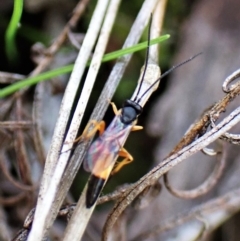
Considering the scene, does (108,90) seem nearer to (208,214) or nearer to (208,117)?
(208,117)

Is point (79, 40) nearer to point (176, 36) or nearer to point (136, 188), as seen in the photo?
point (176, 36)

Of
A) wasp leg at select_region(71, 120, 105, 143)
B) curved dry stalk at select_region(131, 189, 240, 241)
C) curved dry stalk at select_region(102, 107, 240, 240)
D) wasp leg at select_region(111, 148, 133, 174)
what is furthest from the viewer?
curved dry stalk at select_region(131, 189, 240, 241)

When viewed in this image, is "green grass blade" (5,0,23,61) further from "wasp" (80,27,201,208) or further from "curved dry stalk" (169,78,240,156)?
"curved dry stalk" (169,78,240,156)

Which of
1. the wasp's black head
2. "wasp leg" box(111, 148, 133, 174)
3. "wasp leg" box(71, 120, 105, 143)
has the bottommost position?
"wasp leg" box(111, 148, 133, 174)

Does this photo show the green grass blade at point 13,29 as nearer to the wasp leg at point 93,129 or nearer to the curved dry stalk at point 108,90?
the curved dry stalk at point 108,90

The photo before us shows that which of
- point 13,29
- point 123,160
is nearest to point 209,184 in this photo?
point 123,160

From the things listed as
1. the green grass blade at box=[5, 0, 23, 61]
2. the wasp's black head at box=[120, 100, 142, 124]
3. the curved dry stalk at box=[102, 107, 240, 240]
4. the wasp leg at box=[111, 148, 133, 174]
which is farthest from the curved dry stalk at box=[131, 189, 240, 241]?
the green grass blade at box=[5, 0, 23, 61]
